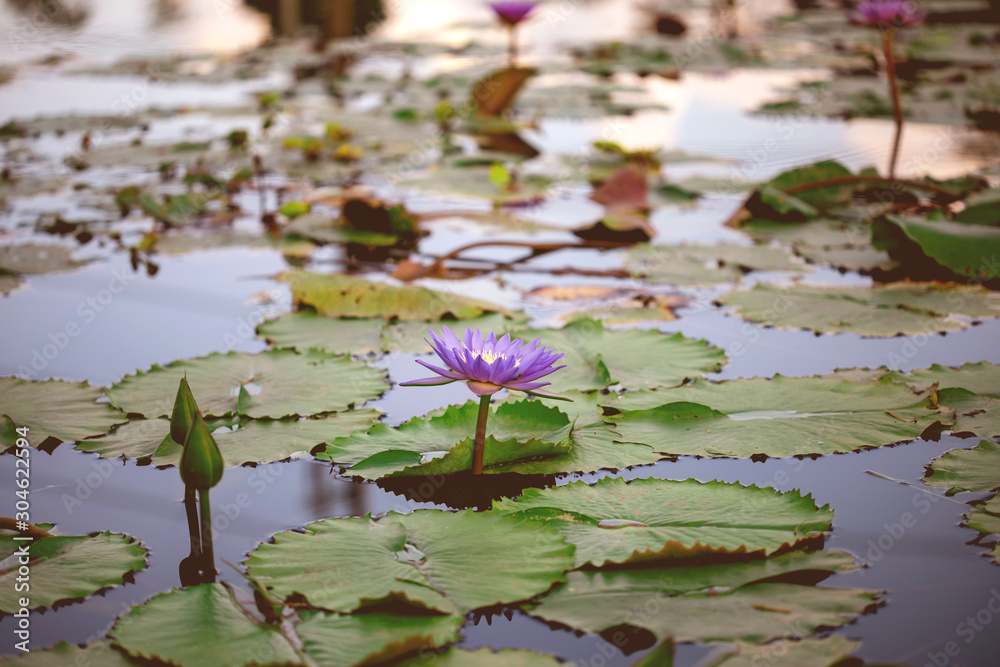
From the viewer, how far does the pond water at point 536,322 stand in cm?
115

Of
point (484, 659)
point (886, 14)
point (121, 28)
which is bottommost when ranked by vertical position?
point (484, 659)

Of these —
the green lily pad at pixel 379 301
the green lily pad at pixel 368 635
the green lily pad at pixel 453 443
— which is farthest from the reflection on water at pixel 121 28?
the green lily pad at pixel 368 635

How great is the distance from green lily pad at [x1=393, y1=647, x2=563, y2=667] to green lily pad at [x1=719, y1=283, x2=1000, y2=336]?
4.22ft

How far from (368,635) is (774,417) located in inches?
35.8

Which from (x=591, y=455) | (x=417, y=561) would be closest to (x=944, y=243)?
(x=591, y=455)

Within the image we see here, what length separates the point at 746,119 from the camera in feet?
14.4

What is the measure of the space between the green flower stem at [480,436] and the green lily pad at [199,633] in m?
0.44

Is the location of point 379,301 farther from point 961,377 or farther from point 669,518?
point 961,377

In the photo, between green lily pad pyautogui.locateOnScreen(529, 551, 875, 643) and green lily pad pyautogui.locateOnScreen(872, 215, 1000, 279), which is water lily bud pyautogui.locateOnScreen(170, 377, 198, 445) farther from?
green lily pad pyautogui.locateOnScreen(872, 215, 1000, 279)

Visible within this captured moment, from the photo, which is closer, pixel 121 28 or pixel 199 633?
pixel 199 633

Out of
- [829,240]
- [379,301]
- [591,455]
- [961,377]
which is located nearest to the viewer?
[591,455]

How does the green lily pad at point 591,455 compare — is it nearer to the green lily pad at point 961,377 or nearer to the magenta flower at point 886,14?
the green lily pad at point 961,377

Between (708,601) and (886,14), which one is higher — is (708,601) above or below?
below

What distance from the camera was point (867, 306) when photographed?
2.14 metres
